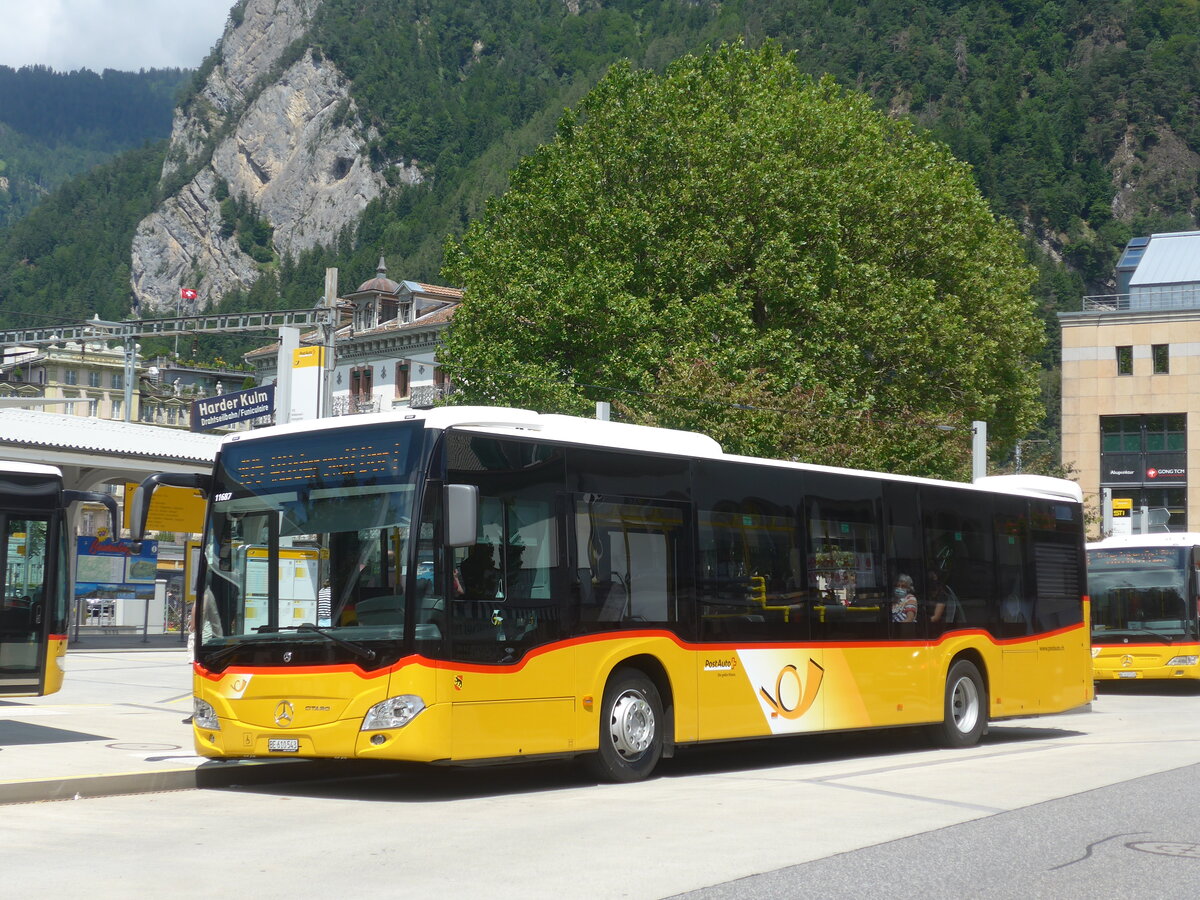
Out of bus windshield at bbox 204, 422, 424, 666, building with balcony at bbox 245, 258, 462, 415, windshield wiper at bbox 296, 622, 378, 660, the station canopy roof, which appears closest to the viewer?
windshield wiper at bbox 296, 622, 378, 660

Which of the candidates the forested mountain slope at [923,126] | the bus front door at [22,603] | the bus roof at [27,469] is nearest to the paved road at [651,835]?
the bus front door at [22,603]

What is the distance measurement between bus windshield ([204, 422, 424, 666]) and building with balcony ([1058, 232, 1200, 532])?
66.6 metres

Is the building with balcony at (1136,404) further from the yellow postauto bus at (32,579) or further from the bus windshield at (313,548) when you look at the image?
the bus windshield at (313,548)

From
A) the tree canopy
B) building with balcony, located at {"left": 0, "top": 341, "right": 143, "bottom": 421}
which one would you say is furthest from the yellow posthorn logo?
building with balcony, located at {"left": 0, "top": 341, "right": 143, "bottom": 421}

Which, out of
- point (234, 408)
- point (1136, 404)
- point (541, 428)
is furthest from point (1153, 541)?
point (1136, 404)

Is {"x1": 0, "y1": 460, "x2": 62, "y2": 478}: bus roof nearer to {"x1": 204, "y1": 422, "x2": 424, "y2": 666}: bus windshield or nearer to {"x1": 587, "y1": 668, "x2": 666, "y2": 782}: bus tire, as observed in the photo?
{"x1": 204, "y1": 422, "x2": 424, "y2": 666}: bus windshield

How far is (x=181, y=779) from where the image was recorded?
12.0m

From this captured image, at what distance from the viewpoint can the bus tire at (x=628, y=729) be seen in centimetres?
1240

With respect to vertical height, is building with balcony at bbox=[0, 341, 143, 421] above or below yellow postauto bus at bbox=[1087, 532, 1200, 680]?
above

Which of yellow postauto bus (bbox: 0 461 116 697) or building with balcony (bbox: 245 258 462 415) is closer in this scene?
yellow postauto bus (bbox: 0 461 116 697)

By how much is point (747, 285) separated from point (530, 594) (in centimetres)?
2607

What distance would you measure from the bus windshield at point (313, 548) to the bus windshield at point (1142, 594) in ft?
62.0

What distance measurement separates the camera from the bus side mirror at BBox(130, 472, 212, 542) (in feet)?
38.1

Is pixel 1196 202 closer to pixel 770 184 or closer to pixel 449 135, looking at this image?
pixel 449 135
